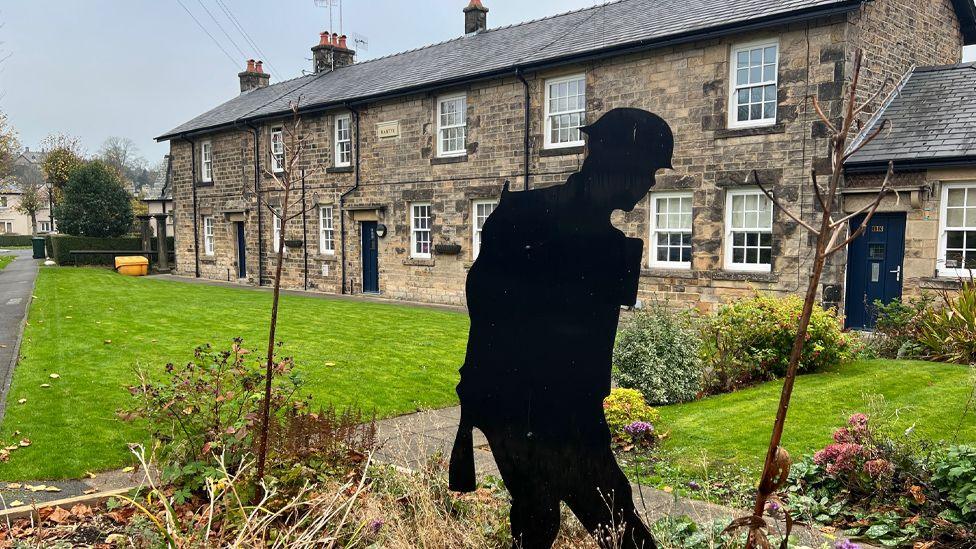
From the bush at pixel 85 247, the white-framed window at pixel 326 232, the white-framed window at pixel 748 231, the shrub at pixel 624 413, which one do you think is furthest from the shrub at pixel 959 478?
the bush at pixel 85 247

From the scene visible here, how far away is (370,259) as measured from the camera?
2275 centimetres

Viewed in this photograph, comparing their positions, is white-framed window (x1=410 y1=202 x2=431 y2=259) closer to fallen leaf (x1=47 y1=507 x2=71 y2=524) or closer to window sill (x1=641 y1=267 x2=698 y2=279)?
window sill (x1=641 y1=267 x2=698 y2=279)

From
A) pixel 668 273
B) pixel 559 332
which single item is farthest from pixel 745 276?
pixel 559 332

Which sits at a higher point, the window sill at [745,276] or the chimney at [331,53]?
the chimney at [331,53]

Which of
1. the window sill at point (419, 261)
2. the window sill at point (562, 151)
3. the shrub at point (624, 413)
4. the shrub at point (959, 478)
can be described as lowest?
the shrub at point (624, 413)

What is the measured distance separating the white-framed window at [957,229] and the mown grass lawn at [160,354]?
892 cm

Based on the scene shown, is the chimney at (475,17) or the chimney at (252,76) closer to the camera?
the chimney at (475,17)

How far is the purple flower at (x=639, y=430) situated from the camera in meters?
5.68

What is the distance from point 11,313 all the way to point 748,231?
632 inches

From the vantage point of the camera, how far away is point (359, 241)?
22672 mm

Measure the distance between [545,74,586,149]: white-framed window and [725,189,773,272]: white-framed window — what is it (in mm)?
4135

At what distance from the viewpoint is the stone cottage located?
13383mm

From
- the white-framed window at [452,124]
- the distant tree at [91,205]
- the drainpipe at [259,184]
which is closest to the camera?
the white-framed window at [452,124]

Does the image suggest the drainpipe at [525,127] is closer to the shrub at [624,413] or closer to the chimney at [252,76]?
the shrub at [624,413]
